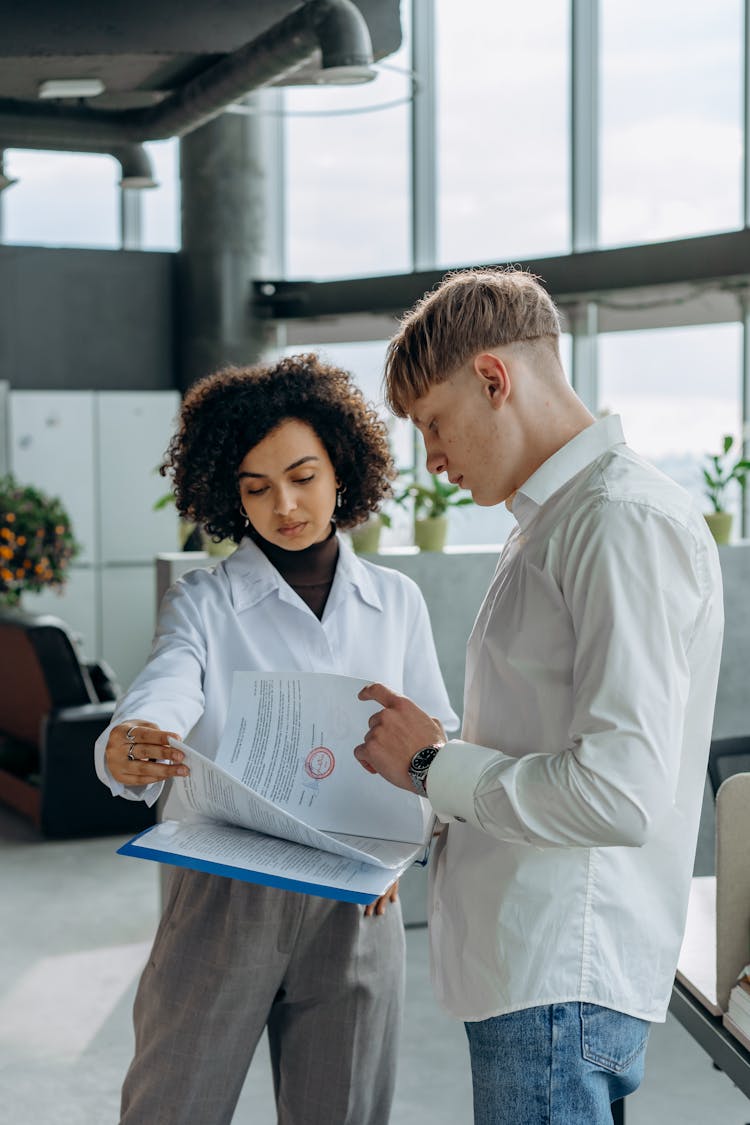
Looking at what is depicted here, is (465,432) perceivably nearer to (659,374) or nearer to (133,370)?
(659,374)

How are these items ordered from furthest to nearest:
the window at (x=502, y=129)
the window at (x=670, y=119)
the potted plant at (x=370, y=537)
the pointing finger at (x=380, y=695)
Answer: the window at (x=502, y=129) < the window at (x=670, y=119) < the potted plant at (x=370, y=537) < the pointing finger at (x=380, y=695)

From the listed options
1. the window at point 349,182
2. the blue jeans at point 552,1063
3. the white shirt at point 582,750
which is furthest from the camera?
the window at point 349,182

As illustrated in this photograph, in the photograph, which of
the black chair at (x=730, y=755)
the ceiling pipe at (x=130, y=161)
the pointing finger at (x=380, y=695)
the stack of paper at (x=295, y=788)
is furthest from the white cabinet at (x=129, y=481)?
the pointing finger at (x=380, y=695)

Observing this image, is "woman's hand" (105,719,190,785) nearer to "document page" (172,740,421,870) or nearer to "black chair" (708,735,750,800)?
"document page" (172,740,421,870)

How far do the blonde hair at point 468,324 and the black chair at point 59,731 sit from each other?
14.3 ft

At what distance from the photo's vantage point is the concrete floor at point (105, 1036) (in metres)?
3.14

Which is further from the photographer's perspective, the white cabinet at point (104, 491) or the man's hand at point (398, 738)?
the white cabinet at point (104, 491)

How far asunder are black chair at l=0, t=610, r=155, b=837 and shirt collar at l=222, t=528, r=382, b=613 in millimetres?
3710

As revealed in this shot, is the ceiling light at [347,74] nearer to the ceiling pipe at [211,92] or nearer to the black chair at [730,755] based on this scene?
the ceiling pipe at [211,92]

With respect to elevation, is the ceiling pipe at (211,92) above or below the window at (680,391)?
above

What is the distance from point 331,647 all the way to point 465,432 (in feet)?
2.12

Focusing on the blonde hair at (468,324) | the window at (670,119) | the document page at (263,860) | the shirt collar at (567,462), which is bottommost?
the document page at (263,860)

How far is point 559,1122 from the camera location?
1.32 meters

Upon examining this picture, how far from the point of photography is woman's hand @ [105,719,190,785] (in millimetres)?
1574
